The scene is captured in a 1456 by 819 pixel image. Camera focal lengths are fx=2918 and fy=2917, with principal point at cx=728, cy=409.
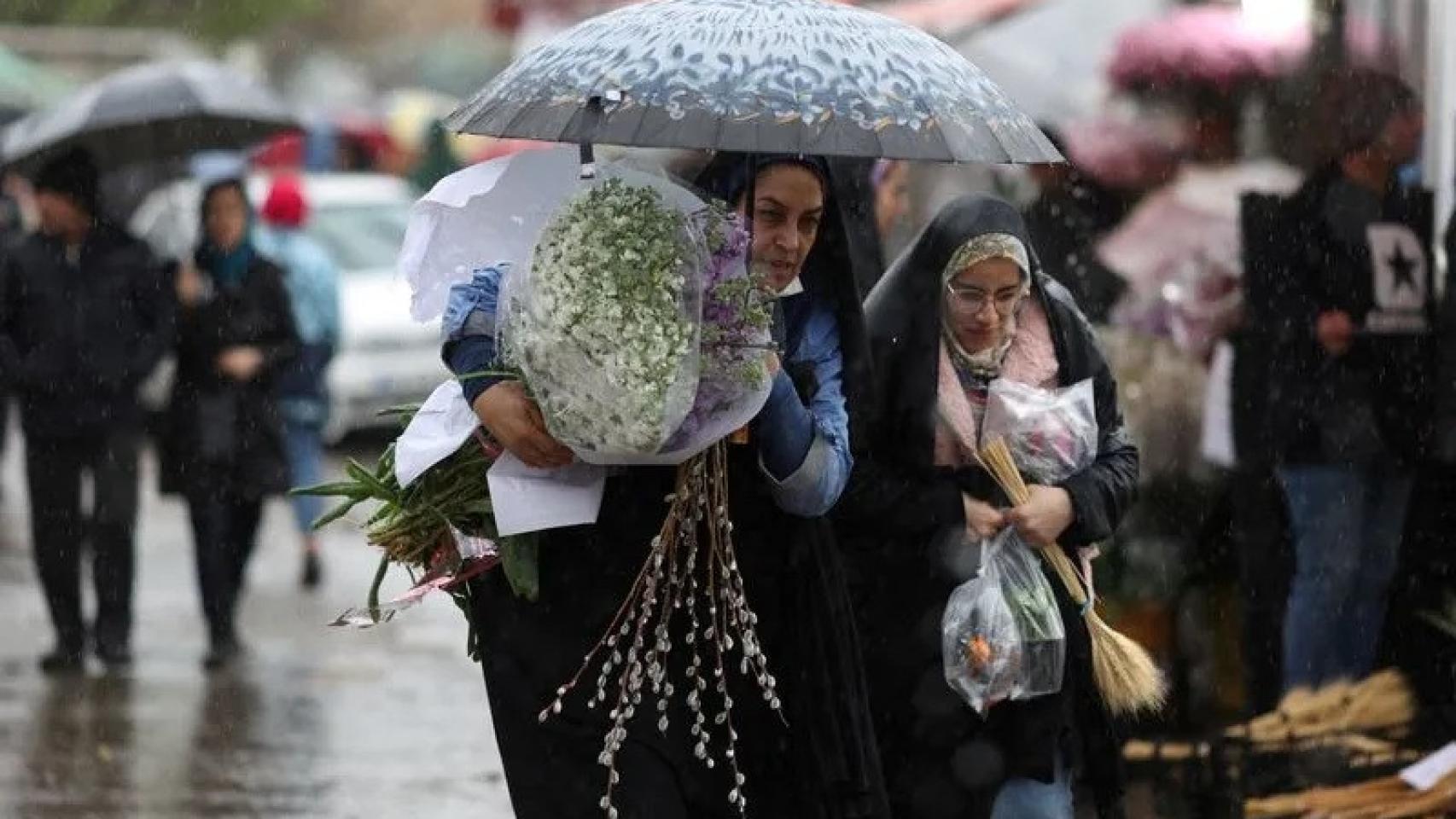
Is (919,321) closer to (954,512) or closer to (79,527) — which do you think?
(954,512)

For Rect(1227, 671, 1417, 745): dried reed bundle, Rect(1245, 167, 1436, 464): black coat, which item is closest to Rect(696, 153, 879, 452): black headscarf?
Rect(1227, 671, 1417, 745): dried reed bundle

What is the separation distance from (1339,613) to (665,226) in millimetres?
4682

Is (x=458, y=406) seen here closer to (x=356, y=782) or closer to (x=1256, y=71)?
(x=356, y=782)

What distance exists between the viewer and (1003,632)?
5.48 m

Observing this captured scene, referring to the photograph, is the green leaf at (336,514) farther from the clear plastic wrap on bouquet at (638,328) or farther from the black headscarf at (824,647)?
the black headscarf at (824,647)

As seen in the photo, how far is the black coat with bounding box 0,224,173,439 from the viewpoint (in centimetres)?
1106

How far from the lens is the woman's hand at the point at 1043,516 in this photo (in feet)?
18.2

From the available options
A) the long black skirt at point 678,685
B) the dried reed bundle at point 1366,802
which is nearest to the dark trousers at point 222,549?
the dried reed bundle at point 1366,802

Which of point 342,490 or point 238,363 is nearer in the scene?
point 342,490

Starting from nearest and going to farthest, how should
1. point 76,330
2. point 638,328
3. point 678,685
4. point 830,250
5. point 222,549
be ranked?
1. point 638,328
2. point 678,685
3. point 830,250
4. point 76,330
5. point 222,549

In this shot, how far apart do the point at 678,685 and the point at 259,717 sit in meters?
5.42

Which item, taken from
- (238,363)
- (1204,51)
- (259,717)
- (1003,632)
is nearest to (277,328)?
(238,363)

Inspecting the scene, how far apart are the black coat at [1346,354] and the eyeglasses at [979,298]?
3.23 meters

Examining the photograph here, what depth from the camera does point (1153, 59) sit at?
11.2 metres
